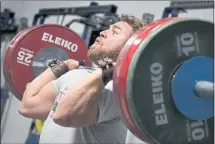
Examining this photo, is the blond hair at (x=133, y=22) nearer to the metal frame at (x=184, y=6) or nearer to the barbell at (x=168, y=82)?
the barbell at (x=168, y=82)

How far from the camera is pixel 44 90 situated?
54.9 inches

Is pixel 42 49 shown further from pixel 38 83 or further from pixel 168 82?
pixel 168 82

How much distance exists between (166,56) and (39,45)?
996mm

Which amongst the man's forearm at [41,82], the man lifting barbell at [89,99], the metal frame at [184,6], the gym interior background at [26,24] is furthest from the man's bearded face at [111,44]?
the gym interior background at [26,24]

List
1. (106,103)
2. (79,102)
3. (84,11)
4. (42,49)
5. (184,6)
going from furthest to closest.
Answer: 1. (84,11)
2. (184,6)
3. (42,49)
4. (106,103)
5. (79,102)

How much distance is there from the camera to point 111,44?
139 cm

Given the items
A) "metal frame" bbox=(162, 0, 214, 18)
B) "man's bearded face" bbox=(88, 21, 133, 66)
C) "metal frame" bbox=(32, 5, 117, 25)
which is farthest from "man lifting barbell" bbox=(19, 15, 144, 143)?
"metal frame" bbox=(32, 5, 117, 25)

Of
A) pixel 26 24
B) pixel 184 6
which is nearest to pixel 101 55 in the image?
pixel 184 6

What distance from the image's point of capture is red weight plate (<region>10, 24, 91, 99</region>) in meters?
1.74

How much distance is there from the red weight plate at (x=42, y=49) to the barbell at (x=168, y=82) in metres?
0.89

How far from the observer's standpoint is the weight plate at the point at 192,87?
0.94 m

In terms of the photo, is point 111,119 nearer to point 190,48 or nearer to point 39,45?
point 190,48

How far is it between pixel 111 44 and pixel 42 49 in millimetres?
545

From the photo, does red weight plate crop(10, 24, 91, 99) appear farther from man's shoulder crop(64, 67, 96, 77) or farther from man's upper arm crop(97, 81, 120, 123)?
man's upper arm crop(97, 81, 120, 123)
